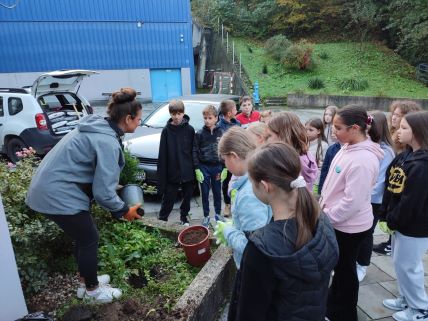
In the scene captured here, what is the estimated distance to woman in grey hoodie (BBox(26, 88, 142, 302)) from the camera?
2.32 meters

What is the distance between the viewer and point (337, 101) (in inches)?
651

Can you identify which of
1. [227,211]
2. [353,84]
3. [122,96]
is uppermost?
[122,96]

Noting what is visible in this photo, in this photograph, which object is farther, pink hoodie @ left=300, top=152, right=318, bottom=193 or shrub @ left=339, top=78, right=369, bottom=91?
shrub @ left=339, top=78, right=369, bottom=91

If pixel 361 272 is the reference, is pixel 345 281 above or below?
above

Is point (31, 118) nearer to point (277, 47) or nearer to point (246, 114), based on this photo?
point (246, 114)

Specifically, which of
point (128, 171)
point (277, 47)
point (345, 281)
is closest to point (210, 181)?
point (128, 171)

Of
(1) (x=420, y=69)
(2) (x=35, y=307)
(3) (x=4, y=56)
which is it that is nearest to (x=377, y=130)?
(2) (x=35, y=307)

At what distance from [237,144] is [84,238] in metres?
1.33

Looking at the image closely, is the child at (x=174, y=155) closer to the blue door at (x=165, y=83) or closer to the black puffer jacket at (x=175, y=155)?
the black puffer jacket at (x=175, y=155)

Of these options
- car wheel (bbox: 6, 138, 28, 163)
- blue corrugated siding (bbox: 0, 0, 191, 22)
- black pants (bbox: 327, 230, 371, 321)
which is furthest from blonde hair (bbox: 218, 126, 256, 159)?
blue corrugated siding (bbox: 0, 0, 191, 22)

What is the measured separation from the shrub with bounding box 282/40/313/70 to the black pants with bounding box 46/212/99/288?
19.5m

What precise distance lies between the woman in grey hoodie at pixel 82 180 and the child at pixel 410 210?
2.09 meters

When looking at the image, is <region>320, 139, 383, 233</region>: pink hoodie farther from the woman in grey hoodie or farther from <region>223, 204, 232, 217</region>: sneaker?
<region>223, 204, 232, 217</region>: sneaker

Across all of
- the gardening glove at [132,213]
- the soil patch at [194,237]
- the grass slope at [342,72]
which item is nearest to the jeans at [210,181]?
the soil patch at [194,237]
